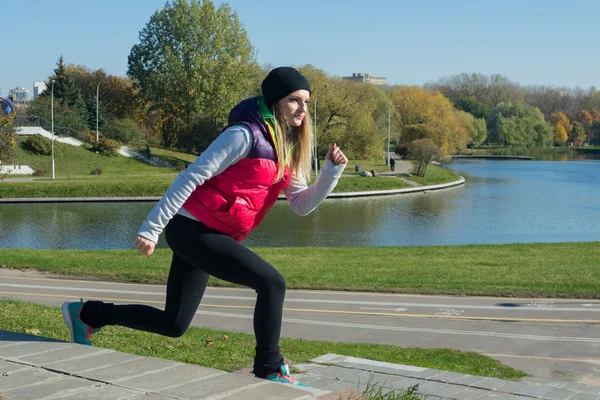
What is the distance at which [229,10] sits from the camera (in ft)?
224

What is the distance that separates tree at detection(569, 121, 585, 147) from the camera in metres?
153

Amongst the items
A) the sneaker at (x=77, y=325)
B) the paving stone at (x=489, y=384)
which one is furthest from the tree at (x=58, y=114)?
the paving stone at (x=489, y=384)

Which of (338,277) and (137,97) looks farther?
(137,97)

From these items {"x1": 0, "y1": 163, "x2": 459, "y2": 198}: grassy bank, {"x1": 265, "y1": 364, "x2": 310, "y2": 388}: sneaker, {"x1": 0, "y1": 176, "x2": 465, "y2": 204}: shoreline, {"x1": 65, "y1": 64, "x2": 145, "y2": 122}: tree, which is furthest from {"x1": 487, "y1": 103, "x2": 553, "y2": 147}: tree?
{"x1": 265, "y1": 364, "x2": 310, "y2": 388}: sneaker

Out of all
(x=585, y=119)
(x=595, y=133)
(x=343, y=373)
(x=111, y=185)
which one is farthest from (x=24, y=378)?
(x=585, y=119)

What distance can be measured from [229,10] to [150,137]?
1890cm

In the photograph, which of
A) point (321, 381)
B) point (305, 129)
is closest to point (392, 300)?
point (321, 381)

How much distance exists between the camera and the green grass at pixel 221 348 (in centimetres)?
623

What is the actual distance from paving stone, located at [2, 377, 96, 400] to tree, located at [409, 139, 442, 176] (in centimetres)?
5892

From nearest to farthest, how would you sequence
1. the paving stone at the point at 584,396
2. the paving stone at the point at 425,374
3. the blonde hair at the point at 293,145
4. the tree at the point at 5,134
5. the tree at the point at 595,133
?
1. the blonde hair at the point at 293,145
2. the paving stone at the point at 584,396
3. the paving stone at the point at 425,374
4. the tree at the point at 5,134
5. the tree at the point at 595,133

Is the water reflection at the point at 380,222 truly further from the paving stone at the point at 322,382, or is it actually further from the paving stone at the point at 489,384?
the paving stone at the point at 489,384

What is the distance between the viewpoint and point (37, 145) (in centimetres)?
5666

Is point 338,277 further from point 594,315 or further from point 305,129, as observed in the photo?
point 305,129

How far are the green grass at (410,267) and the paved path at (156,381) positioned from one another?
7703mm
